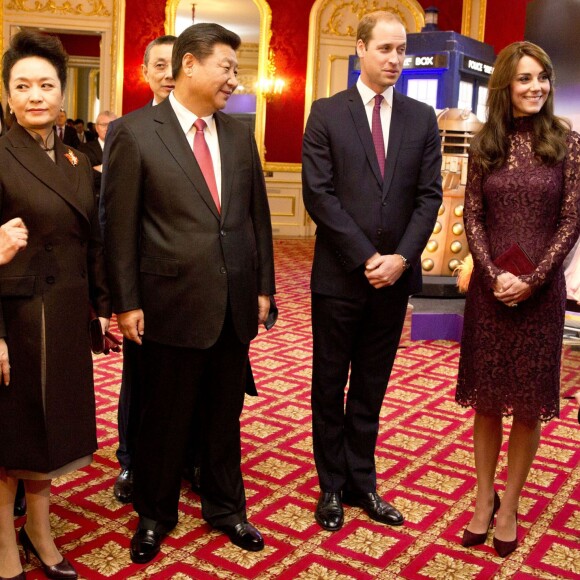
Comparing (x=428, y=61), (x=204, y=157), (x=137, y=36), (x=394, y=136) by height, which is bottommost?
(x=204, y=157)

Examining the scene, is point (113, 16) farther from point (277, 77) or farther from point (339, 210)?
point (339, 210)

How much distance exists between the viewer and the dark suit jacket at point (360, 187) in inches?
108

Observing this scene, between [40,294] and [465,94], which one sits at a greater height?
[465,94]

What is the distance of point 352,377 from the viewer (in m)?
2.97

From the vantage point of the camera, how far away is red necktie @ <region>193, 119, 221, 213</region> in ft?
8.23

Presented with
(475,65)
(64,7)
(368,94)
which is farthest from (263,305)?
(64,7)

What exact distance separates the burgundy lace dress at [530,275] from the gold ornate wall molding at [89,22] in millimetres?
10070

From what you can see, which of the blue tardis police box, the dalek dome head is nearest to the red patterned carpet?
the dalek dome head

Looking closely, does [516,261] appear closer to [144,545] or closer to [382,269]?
[382,269]

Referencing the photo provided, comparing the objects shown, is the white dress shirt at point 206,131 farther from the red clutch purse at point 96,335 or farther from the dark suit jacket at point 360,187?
the red clutch purse at point 96,335

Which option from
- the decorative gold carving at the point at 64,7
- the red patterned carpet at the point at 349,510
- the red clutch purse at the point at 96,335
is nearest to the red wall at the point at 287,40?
the decorative gold carving at the point at 64,7

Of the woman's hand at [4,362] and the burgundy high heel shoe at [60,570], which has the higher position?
the woman's hand at [4,362]

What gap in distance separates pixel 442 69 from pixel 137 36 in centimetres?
460

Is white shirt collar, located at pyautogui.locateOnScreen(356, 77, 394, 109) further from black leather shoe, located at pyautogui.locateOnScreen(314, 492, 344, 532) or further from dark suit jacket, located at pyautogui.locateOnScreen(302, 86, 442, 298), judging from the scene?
black leather shoe, located at pyautogui.locateOnScreen(314, 492, 344, 532)
